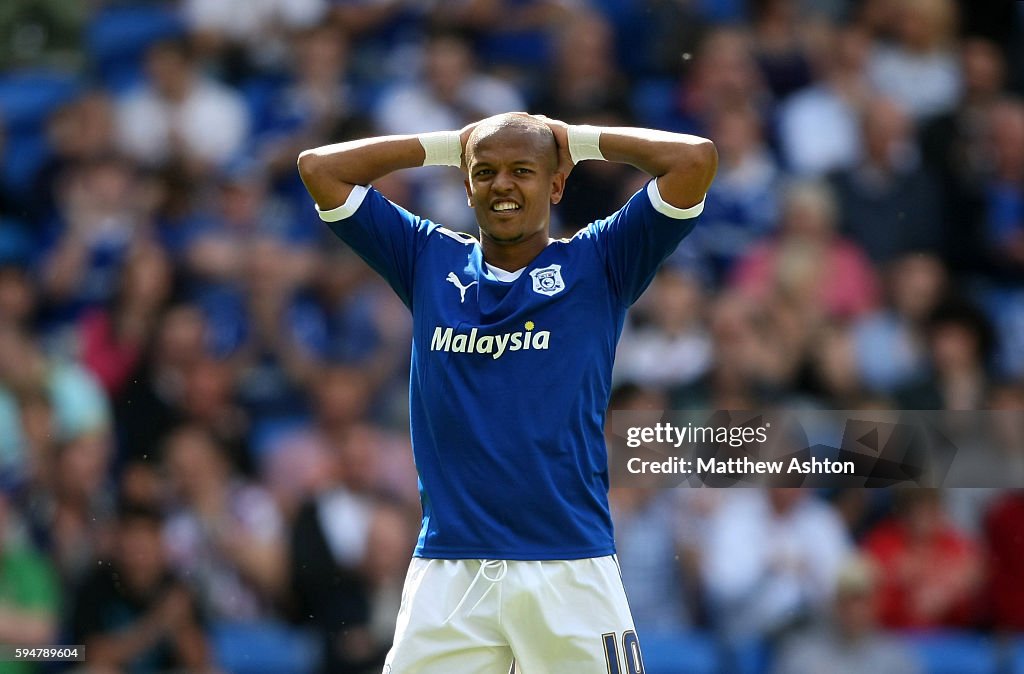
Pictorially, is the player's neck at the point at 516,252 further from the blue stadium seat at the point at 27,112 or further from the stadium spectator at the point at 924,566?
the blue stadium seat at the point at 27,112

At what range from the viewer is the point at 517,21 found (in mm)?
5977

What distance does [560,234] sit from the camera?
5.50m

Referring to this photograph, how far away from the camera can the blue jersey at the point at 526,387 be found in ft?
9.71

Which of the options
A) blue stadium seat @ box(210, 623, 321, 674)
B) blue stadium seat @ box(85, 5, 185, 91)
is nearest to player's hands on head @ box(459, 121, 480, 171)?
blue stadium seat @ box(210, 623, 321, 674)

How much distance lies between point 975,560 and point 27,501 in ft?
13.1

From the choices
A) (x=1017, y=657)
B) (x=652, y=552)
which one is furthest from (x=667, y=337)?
(x=1017, y=657)

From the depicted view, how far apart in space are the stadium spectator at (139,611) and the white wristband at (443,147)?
2903mm

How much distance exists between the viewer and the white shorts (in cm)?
289

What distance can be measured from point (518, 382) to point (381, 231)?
0.58m

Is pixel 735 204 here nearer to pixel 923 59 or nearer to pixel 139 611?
pixel 923 59

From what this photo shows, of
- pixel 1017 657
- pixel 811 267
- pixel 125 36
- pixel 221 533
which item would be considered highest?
pixel 125 36

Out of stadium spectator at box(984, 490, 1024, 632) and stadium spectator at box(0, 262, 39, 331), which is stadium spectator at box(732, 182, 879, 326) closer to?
stadium spectator at box(984, 490, 1024, 632)

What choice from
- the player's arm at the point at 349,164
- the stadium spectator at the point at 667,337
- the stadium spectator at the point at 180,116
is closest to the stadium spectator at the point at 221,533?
the stadium spectator at the point at 180,116

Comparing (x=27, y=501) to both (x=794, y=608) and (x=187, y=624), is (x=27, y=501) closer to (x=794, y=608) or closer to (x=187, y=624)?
(x=187, y=624)
